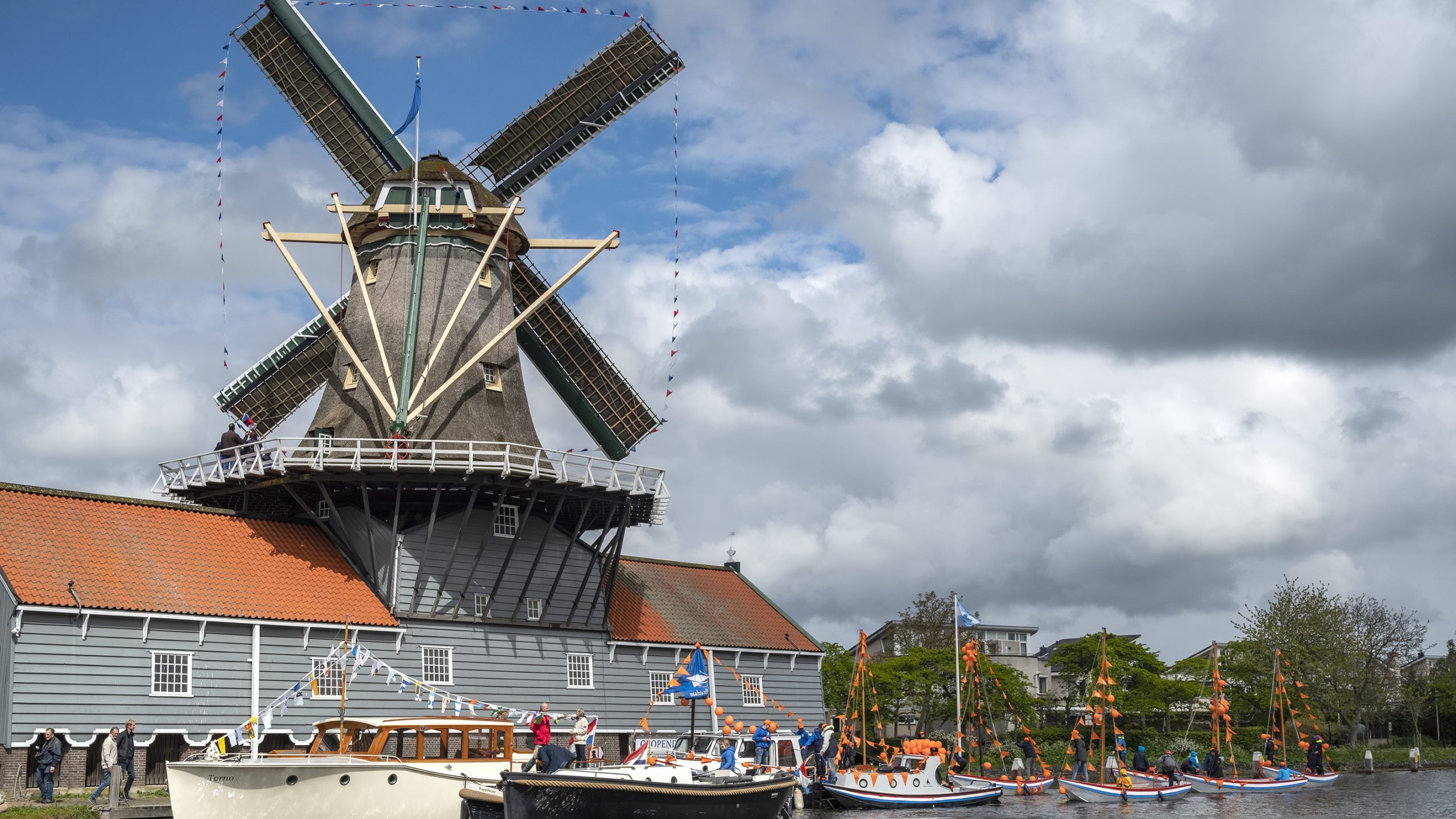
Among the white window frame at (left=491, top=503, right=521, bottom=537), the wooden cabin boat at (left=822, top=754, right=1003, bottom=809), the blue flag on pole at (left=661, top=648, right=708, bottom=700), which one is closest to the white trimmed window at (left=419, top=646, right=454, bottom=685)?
the white window frame at (left=491, top=503, right=521, bottom=537)

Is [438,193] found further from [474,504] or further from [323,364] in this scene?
[474,504]

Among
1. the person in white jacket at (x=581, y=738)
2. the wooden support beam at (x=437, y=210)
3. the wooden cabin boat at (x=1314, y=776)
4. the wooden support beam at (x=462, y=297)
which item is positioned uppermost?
the wooden support beam at (x=437, y=210)

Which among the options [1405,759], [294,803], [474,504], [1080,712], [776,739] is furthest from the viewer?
[1080,712]

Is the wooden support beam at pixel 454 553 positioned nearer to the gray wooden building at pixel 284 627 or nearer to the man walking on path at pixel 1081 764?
the gray wooden building at pixel 284 627

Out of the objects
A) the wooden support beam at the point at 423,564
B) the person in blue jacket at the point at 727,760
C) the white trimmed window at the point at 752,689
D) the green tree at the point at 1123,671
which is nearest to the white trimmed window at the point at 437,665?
the wooden support beam at the point at 423,564

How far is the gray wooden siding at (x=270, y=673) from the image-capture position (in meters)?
30.4

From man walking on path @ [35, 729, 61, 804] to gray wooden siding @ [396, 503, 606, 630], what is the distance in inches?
375

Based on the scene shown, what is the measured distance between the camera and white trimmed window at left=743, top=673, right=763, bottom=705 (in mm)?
46062

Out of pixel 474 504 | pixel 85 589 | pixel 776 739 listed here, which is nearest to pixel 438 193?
pixel 474 504

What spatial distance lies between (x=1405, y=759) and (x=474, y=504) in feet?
167

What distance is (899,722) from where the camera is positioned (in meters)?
80.8

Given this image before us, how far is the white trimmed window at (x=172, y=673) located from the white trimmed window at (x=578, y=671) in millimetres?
11528

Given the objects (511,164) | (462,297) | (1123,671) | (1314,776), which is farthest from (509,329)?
(1123,671)

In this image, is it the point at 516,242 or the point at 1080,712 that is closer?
the point at 516,242
